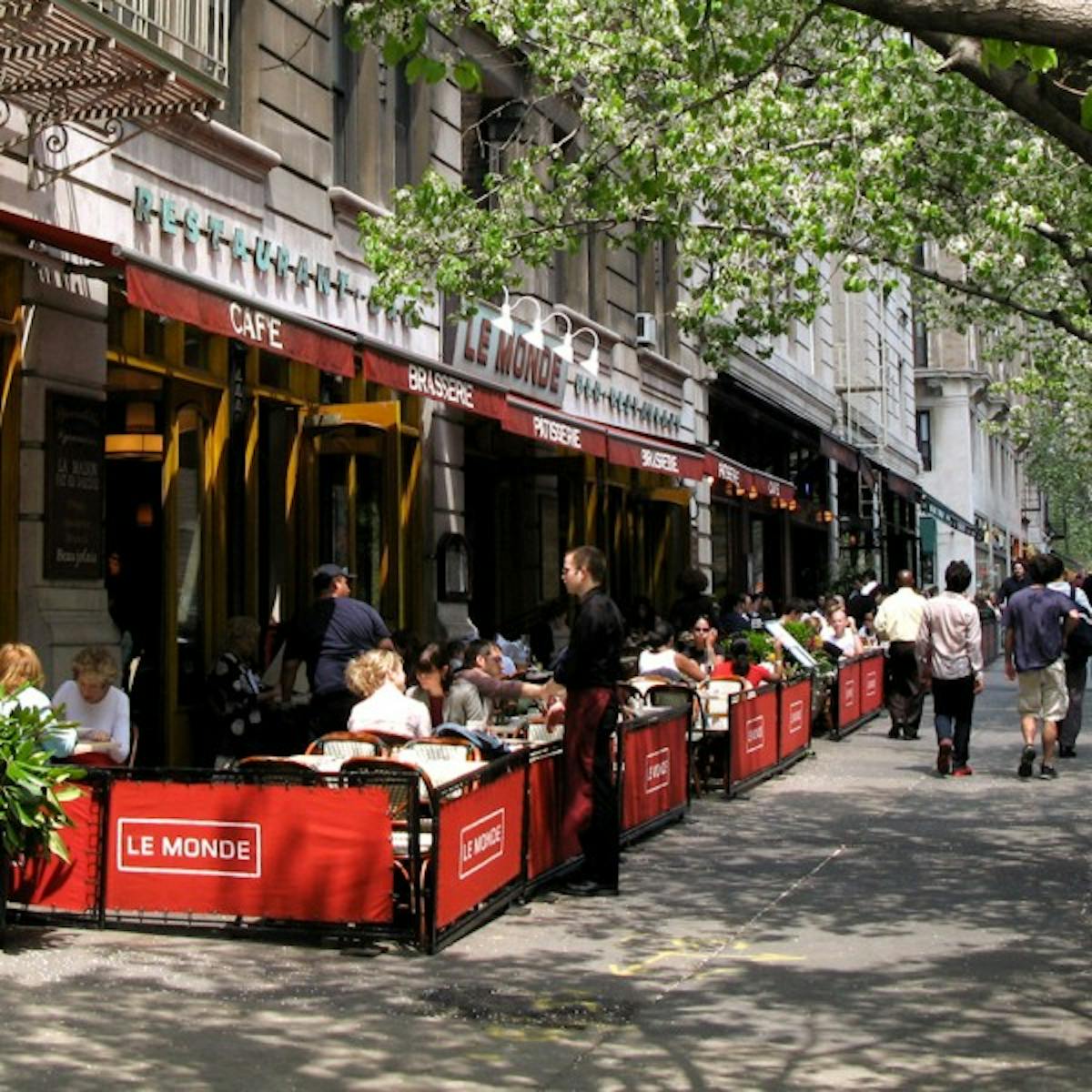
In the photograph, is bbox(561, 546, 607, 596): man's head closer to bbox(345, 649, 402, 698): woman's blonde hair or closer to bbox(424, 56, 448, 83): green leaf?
bbox(345, 649, 402, 698): woman's blonde hair

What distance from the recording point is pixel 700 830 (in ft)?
41.1

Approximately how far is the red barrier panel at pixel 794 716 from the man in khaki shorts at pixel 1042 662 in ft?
6.45

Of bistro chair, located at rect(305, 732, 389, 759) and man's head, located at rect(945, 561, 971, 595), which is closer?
bistro chair, located at rect(305, 732, 389, 759)

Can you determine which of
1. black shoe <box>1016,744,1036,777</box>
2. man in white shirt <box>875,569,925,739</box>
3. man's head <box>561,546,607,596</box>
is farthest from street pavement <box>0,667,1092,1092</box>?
man in white shirt <box>875,569,925,739</box>

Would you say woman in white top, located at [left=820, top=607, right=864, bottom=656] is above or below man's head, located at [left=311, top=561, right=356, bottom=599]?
below

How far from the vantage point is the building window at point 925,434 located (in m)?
65.2

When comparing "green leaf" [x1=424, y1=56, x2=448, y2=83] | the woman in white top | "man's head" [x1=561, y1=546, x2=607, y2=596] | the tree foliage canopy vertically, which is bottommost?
the woman in white top

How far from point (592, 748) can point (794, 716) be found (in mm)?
7387

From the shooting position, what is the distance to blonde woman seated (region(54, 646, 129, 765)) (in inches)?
389

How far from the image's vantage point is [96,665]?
995cm

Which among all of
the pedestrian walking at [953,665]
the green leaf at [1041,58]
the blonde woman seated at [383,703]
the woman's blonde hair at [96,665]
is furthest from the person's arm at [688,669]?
the green leaf at [1041,58]

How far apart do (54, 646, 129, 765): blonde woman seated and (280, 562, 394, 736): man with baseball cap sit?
2.91 m

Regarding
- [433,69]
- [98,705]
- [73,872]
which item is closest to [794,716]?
[98,705]

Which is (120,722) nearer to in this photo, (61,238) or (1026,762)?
(61,238)
